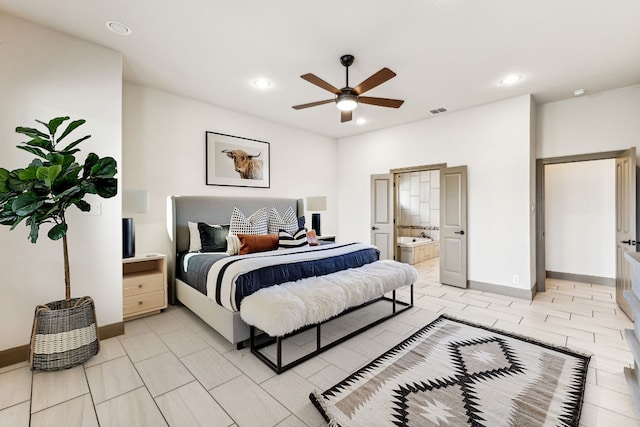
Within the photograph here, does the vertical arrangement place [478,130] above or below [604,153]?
above

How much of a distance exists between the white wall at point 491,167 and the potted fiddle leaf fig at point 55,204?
4636 mm

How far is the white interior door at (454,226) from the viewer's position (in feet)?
14.8

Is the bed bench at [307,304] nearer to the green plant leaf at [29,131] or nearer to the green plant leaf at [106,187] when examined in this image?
the green plant leaf at [106,187]

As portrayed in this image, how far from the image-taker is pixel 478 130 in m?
4.38

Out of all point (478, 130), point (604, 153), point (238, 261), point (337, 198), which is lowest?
A: point (238, 261)

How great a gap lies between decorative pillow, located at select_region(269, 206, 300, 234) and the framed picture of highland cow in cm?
64

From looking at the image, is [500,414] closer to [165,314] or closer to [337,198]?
[165,314]

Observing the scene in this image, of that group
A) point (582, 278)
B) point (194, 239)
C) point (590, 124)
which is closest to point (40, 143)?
point (194, 239)

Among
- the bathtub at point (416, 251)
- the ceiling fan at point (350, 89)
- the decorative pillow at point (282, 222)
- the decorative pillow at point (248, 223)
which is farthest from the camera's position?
the bathtub at point (416, 251)

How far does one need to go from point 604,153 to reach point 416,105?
2.61 m

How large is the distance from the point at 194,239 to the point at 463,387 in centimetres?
336

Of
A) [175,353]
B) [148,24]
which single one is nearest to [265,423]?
[175,353]

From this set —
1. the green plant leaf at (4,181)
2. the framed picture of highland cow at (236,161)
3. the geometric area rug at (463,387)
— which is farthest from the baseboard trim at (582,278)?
the green plant leaf at (4,181)

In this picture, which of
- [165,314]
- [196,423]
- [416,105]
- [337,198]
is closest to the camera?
[196,423]
